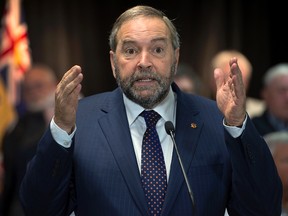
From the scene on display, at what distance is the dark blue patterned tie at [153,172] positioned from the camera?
285cm

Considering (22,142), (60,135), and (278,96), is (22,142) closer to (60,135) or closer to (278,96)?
(278,96)

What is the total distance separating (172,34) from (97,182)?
0.67 m

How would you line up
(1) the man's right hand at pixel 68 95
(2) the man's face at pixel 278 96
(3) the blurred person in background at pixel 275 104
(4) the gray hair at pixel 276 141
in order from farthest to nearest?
(2) the man's face at pixel 278 96
(3) the blurred person in background at pixel 275 104
(4) the gray hair at pixel 276 141
(1) the man's right hand at pixel 68 95

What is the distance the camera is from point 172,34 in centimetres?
306

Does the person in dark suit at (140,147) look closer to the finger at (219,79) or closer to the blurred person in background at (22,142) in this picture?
the finger at (219,79)

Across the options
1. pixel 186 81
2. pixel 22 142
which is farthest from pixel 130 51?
pixel 22 142

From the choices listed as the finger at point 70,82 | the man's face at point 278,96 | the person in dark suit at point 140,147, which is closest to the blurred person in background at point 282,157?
the person in dark suit at point 140,147

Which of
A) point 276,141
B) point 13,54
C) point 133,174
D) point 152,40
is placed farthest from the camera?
point 13,54

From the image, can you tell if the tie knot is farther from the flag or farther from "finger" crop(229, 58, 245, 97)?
the flag

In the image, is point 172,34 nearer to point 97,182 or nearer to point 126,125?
point 126,125

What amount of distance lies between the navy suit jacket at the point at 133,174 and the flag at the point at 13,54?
13.5ft

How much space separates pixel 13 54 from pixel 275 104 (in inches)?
104

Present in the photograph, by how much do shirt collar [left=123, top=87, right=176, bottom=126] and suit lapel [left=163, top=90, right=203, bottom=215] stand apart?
3 cm

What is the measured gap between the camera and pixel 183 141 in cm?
294
